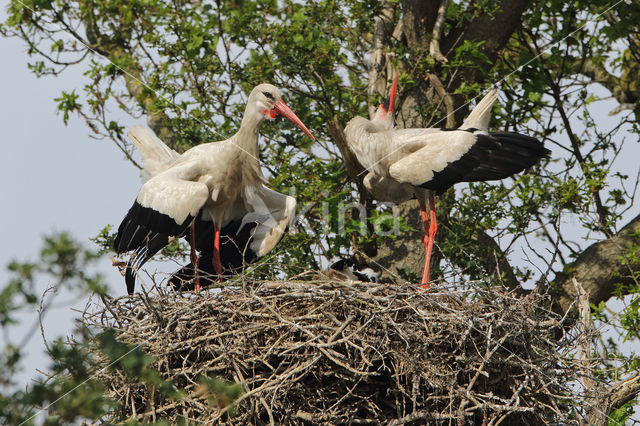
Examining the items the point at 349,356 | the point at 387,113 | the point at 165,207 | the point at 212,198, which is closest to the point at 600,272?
the point at 387,113

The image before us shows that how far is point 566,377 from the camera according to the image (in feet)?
18.6

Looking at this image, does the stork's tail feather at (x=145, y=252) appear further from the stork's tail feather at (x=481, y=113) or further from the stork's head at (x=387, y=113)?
the stork's tail feather at (x=481, y=113)

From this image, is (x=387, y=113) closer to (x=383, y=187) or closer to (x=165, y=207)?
(x=383, y=187)

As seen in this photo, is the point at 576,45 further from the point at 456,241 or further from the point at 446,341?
the point at 446,341

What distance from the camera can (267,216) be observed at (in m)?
7.57

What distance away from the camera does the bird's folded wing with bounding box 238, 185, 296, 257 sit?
7.41 m

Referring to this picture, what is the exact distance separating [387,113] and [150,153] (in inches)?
85.4

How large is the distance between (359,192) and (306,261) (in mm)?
807

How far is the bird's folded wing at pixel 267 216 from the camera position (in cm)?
741

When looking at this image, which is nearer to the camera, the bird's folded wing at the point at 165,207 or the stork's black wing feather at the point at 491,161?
the bird's folded wing at the point at 165,207

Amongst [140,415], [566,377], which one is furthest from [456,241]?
[140,415]

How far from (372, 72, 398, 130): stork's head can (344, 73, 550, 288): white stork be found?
13 cm

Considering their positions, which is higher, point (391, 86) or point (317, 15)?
point (317, 15)

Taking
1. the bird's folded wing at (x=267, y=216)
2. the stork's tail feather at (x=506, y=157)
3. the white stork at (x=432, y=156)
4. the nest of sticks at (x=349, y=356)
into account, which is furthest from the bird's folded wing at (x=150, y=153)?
the stork's tail feather at (x=506, y=157)
